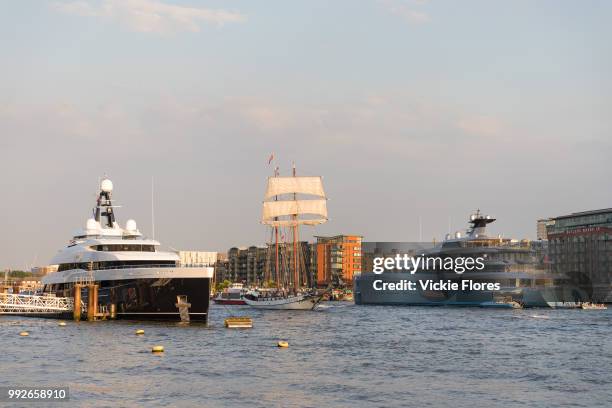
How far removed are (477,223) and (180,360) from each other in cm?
14306

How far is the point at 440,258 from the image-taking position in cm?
18150

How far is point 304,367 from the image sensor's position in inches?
1908

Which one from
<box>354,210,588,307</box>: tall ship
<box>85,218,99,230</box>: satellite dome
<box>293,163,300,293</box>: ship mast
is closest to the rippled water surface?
<box>85,218,99,230</box>: satellite dome

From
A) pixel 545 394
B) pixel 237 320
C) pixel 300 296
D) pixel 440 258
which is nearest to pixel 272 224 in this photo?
pixel 300 296

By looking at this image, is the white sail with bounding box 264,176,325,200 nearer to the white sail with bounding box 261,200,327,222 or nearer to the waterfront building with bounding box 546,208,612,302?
the white sail with bounding box 261,200,327,222

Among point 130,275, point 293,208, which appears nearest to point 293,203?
point 293,208

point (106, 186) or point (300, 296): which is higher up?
point (106, 186)

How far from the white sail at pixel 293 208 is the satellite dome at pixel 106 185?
60.5 meters

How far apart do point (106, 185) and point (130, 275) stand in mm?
22254

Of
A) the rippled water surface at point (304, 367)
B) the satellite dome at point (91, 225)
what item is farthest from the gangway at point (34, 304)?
the satellite dome at point (91, 225)

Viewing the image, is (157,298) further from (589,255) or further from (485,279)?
(589,255)

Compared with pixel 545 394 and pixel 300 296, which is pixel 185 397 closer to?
pixel 545 394

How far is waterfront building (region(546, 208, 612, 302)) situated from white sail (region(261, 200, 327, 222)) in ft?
197

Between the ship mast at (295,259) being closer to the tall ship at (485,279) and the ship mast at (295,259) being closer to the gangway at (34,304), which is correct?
the tall ship at (485,279)
